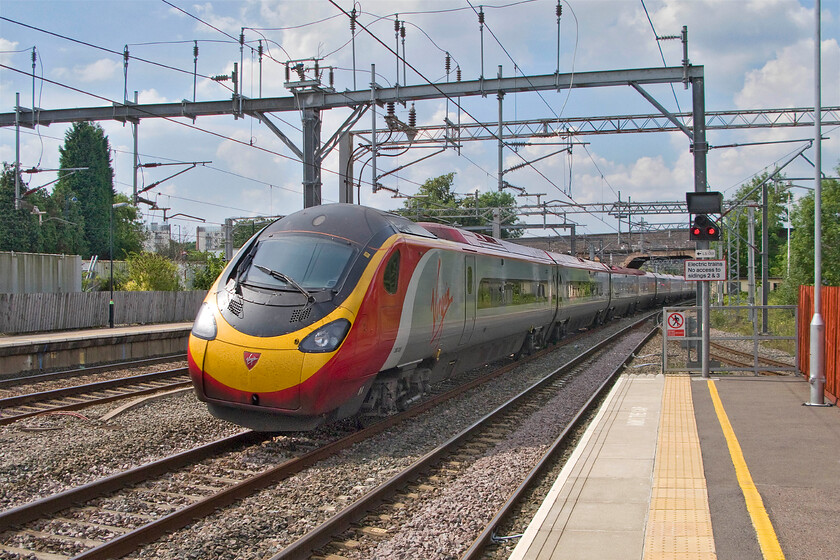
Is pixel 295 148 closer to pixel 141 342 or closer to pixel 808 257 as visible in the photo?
pixel 141 342

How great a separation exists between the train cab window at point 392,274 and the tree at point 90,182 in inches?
2478

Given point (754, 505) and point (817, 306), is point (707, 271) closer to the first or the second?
point (817, 306)

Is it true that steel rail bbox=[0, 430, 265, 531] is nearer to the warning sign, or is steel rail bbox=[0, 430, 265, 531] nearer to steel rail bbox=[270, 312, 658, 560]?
steel rail bbox=[270, 312, 658, 560]

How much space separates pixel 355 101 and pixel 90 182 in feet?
204

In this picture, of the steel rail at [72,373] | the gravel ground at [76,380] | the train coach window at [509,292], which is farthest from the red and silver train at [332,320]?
the steel rail at [72,373]

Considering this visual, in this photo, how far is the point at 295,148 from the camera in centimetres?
1686

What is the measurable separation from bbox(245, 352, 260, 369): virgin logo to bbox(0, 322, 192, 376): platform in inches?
390

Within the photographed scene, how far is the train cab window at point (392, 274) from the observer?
9086mm

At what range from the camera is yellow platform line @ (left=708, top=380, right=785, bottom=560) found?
4953 millimetres

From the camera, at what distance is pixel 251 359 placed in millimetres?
7832

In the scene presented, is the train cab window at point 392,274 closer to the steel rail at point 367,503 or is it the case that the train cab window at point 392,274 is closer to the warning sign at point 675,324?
the steel rail at point 367,503

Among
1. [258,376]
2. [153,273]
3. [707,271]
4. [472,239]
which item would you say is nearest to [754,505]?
[258,376]

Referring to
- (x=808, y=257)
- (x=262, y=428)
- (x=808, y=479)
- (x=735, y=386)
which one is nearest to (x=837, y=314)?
(x=735, y=386)

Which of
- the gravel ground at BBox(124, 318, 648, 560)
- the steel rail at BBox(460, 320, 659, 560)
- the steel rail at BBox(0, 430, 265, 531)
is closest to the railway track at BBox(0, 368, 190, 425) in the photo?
the steel rail at BBox(0, 430, 265, 531)
